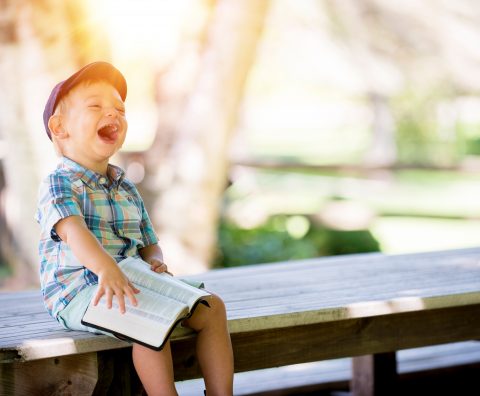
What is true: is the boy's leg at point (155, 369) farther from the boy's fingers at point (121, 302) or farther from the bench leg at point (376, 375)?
the bench leg at point (376, 375)

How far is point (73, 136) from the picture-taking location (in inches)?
102

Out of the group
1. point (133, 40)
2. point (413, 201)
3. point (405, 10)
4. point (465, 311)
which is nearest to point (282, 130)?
point (413, 201)

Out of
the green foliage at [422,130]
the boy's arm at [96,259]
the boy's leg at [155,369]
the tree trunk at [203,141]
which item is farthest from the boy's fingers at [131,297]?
the green foliage at [422,130]

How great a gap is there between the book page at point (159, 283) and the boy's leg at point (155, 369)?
14 cm

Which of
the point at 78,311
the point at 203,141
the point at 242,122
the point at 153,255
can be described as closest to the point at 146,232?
the point at 153,255

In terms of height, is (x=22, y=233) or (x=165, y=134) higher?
(x=165, y=134)

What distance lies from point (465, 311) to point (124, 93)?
141 cm

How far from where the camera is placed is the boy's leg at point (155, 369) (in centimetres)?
239

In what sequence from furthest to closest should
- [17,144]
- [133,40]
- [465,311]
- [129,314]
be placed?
1. [133,40]
2. [17,144]
3. [465,311]
4. [129,314]

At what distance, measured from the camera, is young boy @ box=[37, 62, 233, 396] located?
2391 millimetres

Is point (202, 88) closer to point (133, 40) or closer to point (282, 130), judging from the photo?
point (133, 40)

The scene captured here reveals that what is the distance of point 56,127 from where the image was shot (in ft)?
8.54

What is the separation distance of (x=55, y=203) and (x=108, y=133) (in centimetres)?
28

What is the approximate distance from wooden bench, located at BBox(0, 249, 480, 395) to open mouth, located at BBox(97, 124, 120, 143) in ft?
1.83
